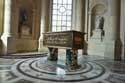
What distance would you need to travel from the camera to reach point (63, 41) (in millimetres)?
5531

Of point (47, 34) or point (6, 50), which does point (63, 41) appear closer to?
point (47, 34)

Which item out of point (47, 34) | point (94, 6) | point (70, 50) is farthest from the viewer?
point (94, 6)

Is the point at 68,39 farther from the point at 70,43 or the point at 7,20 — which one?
the point at 7,20

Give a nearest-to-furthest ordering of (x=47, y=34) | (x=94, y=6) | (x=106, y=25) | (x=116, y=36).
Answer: (x=47, y=34), (x=116, y=36), (x=106, y=25), (x=94, y=6)

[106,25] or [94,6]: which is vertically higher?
[94,6]

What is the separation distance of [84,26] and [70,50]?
5.43 m

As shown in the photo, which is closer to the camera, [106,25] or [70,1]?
[106,25]

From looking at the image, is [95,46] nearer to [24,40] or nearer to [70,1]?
[70,1]

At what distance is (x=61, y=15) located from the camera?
11.7 m

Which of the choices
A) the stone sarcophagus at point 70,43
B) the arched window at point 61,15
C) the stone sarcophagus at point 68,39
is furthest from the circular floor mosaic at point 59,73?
the arched window at point 61,15

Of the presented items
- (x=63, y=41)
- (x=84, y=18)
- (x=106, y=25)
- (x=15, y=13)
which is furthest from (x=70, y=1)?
(x=63, y=41)

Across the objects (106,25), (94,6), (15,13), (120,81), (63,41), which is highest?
(94,6)

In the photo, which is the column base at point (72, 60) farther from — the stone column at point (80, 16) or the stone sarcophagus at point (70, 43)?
the stone column at point (80, 16)

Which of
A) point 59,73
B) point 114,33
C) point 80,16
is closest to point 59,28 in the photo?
point 80,16
